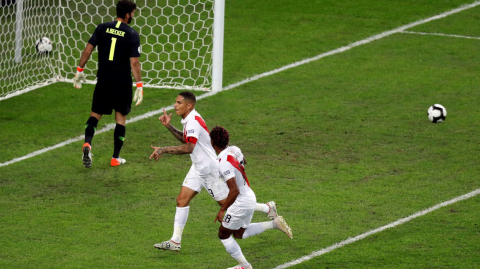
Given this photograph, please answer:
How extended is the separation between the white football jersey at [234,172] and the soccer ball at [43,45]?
8.79m

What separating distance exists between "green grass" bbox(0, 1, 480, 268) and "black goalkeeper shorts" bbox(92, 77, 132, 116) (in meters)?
0.87

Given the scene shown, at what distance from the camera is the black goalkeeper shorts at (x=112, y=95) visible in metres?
9.66

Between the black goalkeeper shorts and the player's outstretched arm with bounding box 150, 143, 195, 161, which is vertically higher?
the black goalkeeper shorts

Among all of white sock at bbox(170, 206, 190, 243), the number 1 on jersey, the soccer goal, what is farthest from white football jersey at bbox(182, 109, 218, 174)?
the soccer goal

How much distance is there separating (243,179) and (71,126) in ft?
17.8

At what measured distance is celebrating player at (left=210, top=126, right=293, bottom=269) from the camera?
6688 millimetres

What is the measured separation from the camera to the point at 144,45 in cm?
1528

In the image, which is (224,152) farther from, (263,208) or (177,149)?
(263,208)

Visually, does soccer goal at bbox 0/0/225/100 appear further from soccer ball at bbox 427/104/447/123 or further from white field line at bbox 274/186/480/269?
white field line at bbox 274/186/480/269

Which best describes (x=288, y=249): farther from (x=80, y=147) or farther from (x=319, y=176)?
(x=80, y=147)

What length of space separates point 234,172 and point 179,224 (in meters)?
1.07

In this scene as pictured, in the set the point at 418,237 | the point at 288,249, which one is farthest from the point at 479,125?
the point at 288,249

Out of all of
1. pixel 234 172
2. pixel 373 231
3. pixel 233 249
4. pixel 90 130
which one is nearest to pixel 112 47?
pixel 90 130

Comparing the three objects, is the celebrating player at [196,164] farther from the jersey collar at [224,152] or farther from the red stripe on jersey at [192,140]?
the jersey collar at [224,152]
